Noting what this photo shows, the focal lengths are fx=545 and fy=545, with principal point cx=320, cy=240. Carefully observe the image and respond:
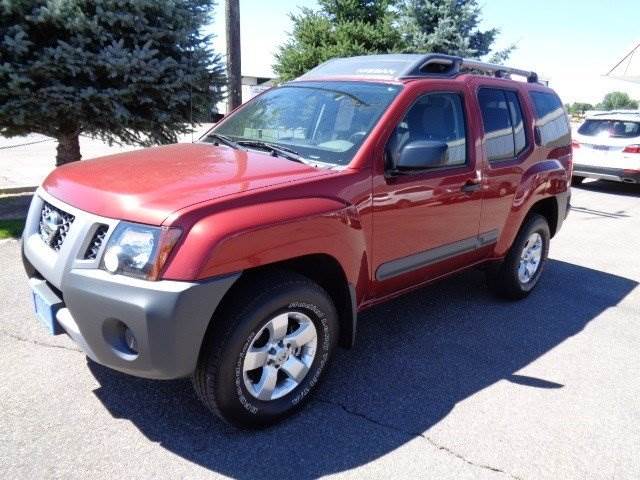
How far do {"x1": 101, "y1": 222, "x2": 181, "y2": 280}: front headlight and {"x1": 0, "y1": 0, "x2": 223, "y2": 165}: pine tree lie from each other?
450cm

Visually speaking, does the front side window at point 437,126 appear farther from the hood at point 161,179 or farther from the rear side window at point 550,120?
the rear side window at point 550,120

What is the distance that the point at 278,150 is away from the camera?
3.28 metres

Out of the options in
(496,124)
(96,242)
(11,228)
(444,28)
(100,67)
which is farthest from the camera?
(444,28)

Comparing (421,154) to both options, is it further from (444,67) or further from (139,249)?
(139,249)

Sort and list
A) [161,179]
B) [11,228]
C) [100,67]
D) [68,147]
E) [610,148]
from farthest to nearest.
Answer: [610,148] → [68,147] → [100,67] → [11,228] → [161,179]

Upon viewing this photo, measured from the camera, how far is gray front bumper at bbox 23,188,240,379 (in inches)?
90.2

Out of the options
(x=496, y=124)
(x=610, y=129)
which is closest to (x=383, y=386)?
(x=496, y=124)

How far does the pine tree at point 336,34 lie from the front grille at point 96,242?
1255 centimetres

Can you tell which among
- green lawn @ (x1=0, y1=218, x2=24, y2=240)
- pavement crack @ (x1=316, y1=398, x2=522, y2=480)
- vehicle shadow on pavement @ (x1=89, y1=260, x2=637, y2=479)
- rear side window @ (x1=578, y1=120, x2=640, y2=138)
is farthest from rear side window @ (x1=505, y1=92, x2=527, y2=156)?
rear side window @ (x1=578, y1=120, x2=640, y2=138)

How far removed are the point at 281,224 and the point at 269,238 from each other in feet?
0.31

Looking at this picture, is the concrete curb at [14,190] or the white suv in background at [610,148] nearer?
the concrete curb at [14,190]

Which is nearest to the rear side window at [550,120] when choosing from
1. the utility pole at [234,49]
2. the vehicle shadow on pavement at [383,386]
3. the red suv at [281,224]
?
the red suv at [281,224]

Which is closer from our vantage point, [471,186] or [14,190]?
[471,186]

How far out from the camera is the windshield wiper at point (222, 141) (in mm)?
3539
